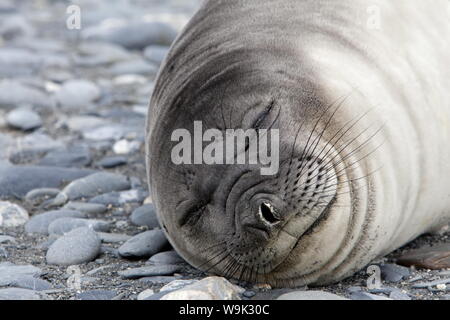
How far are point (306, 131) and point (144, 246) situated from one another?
1232mm

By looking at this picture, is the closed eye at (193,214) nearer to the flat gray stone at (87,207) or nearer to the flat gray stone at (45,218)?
the flat gray stone at (45,218)

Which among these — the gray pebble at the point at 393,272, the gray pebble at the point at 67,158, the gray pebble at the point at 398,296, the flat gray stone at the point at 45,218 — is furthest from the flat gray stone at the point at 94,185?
the gray pebble at the point at 398,296

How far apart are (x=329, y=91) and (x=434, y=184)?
74cm

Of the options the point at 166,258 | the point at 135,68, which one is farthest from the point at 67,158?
the point at 135,68

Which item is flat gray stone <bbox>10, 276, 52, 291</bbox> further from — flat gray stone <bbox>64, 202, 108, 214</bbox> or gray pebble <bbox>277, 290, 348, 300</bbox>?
flat gray stone <bbox>64, 202, 108, 214</bbox>

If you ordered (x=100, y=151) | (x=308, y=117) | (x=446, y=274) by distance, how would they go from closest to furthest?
(x=308, y=117)
(x=446, y=274)
(x=100, y=151)

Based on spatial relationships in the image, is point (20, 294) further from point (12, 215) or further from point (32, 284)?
point (12, 215)

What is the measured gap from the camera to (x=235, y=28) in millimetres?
4305

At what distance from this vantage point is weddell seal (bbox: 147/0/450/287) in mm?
3871

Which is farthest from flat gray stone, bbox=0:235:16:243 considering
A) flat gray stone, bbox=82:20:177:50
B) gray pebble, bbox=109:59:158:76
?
flat gray stone, bbox=82:20:177:50

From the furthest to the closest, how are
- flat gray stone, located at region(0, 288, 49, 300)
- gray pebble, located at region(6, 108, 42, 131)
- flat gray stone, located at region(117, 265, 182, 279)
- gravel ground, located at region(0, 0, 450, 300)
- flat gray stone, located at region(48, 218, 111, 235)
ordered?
gray pebble, located at region(6, 108, 42, 131)
flat gray stone, located at region(48, 218, 111, 235)
flat gray stone, located at region(117, 265, 182, 279)
gravel ground, located at region(0, 0, 450, 300)
flat gray stone, located at region(0, 288, 49, 300)

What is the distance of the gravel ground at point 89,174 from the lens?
420cm
